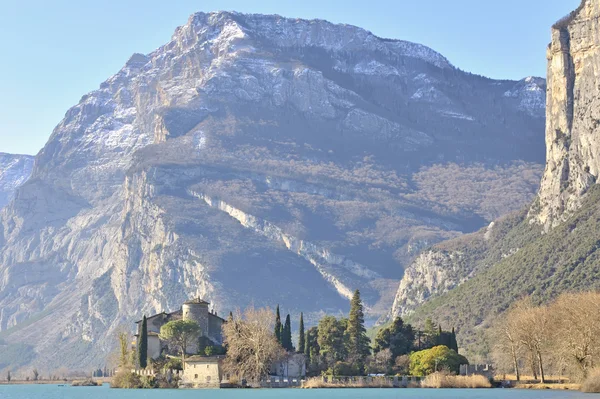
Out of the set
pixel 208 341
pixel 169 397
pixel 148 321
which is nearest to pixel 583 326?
pixel 169 397

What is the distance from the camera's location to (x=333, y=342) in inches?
6491

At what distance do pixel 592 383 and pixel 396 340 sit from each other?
46.1 metres

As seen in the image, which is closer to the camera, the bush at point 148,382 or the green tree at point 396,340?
the bush at point 148,382

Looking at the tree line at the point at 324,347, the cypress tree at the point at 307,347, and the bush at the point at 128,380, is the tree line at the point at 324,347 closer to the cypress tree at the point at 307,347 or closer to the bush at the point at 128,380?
the cypress tree at the point at 307,347

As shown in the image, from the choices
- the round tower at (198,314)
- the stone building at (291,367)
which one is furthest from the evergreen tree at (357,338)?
the round tower at (198,314)

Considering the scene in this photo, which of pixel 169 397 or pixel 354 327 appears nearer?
pixel 169 397

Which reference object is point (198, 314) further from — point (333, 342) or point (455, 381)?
point (455, 381)

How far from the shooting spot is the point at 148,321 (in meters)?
173

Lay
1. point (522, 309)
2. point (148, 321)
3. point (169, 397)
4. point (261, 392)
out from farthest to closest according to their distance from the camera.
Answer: point (148, 321) < point (522, 309) < point (261, 392) < point (169, 397)

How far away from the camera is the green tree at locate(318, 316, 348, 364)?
16350cm

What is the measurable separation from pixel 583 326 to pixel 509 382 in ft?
73.0

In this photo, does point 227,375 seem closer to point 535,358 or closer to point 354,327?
point 354,327

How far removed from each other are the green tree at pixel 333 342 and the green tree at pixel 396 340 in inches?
177

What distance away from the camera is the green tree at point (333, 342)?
164m
